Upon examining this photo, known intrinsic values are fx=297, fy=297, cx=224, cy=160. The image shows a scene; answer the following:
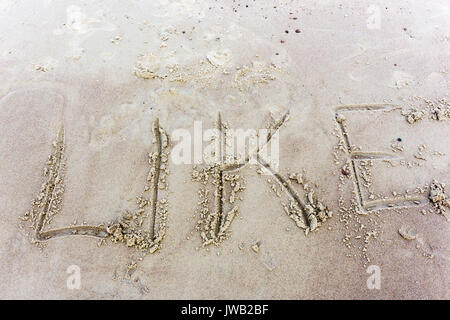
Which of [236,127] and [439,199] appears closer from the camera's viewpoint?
[439,199]

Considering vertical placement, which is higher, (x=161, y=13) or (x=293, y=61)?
(x=161, y=13)

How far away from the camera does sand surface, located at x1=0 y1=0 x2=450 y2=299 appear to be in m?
2.67

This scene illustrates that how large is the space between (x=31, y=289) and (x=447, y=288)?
366cm

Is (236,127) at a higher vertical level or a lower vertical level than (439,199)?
higher

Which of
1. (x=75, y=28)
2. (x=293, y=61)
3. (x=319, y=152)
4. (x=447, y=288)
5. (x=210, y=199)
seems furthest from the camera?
(x=75, y=28)

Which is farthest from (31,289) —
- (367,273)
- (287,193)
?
(367,273)

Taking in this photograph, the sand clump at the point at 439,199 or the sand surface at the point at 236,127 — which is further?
the sand clump at the point at 439,199

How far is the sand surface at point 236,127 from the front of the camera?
105 inches

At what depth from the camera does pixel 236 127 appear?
338cm

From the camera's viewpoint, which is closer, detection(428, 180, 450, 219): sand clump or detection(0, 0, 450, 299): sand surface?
detection(0, 0, 450, 299): sand surface

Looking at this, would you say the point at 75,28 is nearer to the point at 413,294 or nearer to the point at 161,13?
the point at 161,13

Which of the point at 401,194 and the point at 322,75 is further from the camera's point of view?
the point at 322,75

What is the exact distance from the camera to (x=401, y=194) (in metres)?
2.98

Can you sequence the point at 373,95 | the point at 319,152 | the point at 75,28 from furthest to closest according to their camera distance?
1. the point at 75,28
2. the point at 373,95
3. the point at 319,152
